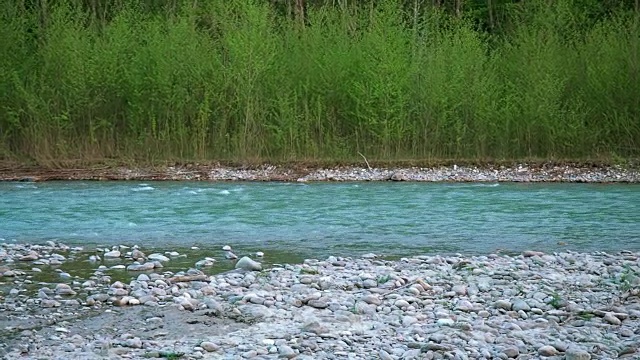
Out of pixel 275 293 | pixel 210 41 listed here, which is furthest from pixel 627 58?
pixel 275 293

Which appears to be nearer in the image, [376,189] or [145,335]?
[145,335]

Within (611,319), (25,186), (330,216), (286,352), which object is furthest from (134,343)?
(25,186)

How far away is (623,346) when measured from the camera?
6.28m

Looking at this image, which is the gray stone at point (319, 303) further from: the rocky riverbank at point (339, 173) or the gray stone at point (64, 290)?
the rocky riverbank at point (339, 173)

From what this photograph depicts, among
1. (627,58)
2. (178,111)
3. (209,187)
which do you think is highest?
(627,58)

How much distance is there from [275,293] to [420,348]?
2.25 metres

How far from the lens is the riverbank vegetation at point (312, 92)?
75.2 feet

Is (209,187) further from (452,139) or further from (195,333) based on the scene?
(195,333)

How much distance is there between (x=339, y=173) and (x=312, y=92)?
8.82ft

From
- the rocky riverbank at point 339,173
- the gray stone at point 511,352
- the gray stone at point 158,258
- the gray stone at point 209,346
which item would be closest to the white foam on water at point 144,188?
the rocky riverbank at point 339,173

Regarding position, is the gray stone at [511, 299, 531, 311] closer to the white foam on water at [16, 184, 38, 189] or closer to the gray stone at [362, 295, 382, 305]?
the gray stone at [362, 295, 382, 305]

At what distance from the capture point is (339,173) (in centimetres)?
2222

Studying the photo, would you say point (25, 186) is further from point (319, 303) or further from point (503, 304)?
point (503, 304)

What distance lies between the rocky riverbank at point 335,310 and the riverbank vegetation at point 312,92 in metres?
13.1
